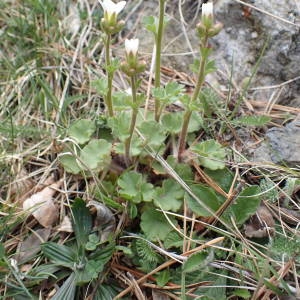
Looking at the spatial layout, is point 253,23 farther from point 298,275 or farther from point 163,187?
point 298,275

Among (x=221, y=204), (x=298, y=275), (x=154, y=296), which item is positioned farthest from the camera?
(x=221, y=204)

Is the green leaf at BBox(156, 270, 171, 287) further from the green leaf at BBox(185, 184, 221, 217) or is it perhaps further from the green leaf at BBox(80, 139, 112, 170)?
the green leaf at BBox(80, 139, 112, 170)

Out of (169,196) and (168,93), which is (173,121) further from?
(169,196)

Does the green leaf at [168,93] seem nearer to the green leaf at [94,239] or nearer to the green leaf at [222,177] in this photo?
the green leaf at [222,177]

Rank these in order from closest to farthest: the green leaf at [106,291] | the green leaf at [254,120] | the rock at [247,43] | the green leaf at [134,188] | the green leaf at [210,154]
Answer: the green leaf at [106,291] < the green leaf at [134,188] < the green leaf at [210,154] < the green leaf at [254,120] < the rock at [247,43]

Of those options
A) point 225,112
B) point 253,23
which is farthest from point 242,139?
point 253,23

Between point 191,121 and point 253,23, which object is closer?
point 191,121

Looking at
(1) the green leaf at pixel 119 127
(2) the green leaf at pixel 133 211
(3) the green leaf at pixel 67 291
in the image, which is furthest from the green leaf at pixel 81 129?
(3) the green leaf at pixel 67 291

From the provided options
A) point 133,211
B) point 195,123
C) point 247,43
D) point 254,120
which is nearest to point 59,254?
point 133,211
